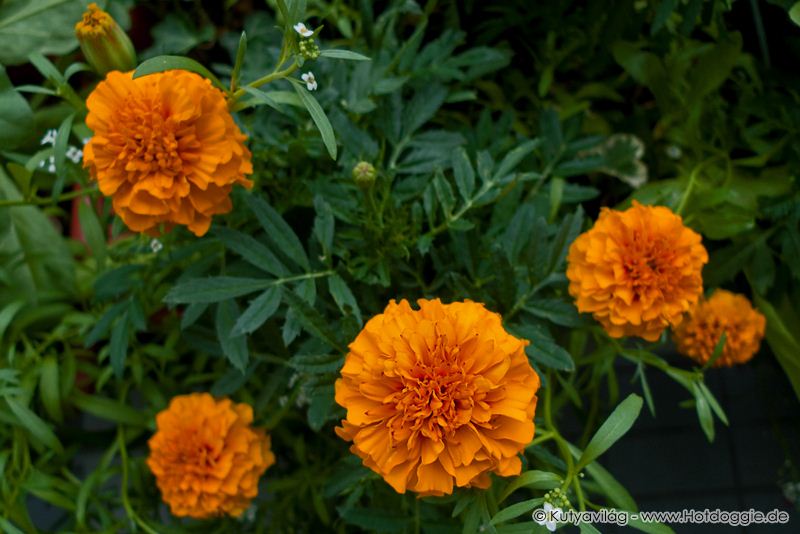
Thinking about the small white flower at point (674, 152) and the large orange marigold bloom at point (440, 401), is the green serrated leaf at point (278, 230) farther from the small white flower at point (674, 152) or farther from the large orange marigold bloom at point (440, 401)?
the small white flower at point (674, 152)

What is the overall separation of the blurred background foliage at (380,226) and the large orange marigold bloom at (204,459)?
0.03 metres

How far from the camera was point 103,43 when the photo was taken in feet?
1.94

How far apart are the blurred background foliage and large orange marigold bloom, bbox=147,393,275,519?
0.10 feet

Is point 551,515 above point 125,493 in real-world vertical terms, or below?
above

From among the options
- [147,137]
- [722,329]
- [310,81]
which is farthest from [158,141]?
[722,329]

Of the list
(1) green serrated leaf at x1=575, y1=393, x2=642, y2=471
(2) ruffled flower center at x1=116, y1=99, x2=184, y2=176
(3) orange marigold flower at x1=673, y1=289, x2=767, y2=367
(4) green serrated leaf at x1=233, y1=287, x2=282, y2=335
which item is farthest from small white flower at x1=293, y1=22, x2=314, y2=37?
(3) orange marigold flower at x1=673, y1=289, x2=767, y2=367

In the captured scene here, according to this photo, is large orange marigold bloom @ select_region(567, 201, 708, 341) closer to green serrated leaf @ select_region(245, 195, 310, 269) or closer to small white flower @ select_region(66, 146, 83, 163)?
green serrated leaf @ select_region(245, 195, 310, 269)

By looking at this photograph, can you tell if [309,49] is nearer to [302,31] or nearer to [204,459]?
[302,31]

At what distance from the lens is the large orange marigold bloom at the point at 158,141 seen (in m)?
0.55

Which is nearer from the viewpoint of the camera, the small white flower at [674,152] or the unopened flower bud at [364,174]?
the unopened flower bud at [364,174]

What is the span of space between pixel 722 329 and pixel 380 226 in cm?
34

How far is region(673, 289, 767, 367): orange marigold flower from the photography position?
738 mm

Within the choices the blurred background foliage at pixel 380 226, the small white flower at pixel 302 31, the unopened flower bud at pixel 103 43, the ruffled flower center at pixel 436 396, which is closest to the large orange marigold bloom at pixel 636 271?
the blurred background foliage at pixel 380 226

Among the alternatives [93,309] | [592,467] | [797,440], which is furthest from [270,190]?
[797,440]
